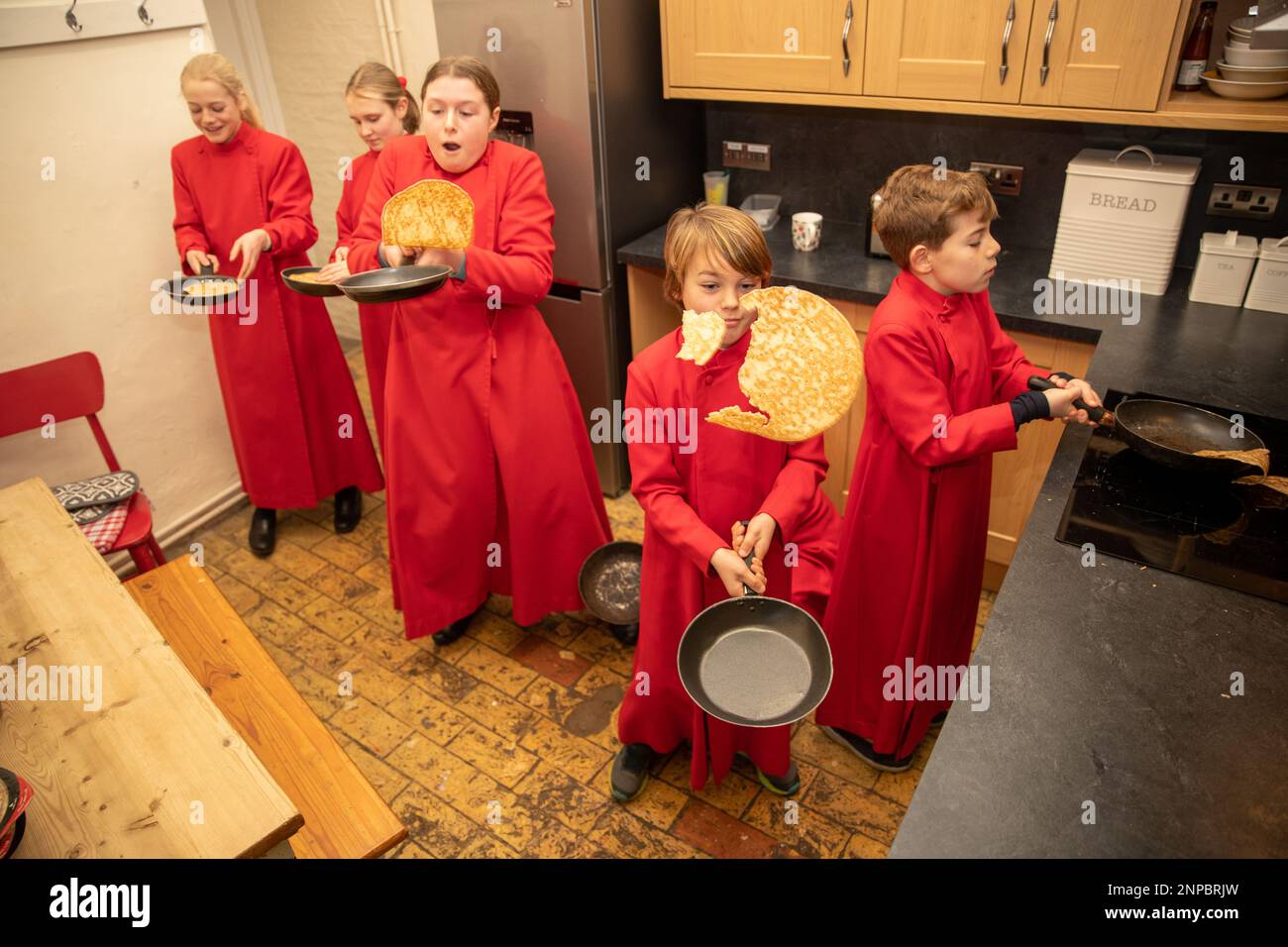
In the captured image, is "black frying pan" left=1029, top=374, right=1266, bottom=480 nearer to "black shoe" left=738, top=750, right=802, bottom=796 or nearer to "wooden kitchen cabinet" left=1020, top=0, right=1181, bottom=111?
"wooden kitchen cabinet" left=1020, top=0, right=1181, bottom=111

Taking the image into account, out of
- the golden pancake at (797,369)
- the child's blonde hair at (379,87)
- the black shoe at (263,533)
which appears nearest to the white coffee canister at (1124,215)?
the golden pancake at (797,369)

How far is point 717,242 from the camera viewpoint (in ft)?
4.21

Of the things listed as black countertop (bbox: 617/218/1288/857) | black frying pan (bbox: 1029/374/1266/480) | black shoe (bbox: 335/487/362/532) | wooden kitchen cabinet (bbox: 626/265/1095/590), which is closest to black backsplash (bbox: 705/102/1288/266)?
wooden kitchen cabinet (bbox: 626/265/1095/590)

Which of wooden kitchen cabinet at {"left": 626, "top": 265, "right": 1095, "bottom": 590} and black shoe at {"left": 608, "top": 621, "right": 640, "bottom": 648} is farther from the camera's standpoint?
black shoe at {"left": 608, "top": 621, "right": 640, "bottom": 648}

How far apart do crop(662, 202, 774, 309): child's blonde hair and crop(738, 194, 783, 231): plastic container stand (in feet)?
5.13

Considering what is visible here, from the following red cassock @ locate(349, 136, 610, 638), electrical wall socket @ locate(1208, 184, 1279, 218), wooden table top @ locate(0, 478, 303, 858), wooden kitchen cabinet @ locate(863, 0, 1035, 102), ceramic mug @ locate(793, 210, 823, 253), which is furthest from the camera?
ceramic mug @ locate(793, 210, 823, 253)

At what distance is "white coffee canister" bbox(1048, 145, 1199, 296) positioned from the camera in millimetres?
2162

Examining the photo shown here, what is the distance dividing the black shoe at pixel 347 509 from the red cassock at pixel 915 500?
1788 millimetres

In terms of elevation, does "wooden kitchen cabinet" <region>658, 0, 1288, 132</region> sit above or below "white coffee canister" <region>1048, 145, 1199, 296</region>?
above

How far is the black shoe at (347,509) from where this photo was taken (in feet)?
9.82

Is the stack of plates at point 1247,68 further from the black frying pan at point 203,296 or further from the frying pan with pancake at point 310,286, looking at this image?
the black frying pan at point 203,296

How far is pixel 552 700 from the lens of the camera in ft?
7.48
